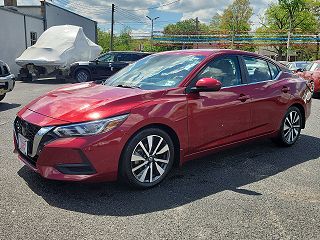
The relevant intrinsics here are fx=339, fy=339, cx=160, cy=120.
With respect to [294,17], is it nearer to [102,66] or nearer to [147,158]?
[102,66]

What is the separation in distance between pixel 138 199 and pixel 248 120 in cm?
202

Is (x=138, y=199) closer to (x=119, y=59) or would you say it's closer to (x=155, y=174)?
(x=155, y=174)

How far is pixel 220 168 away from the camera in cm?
446

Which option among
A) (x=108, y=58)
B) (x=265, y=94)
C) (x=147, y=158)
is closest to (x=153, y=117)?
(x=147, y=158)

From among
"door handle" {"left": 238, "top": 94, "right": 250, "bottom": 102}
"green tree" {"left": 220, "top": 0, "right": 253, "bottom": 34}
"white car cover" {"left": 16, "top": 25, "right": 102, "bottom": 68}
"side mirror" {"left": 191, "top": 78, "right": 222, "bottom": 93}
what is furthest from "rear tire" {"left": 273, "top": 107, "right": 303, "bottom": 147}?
"green tree" {"left": 220, "top": 0, "right": 253, "bottom": 34}

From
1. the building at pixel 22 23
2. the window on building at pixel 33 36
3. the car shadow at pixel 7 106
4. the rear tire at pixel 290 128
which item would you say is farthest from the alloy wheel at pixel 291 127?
the window on building at pixel 33 36

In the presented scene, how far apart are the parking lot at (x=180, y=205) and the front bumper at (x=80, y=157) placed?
29 centimetres

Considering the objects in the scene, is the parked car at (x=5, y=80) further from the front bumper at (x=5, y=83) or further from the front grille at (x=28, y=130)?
the front grille at (x=28, y=130)

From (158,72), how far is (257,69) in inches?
63.0

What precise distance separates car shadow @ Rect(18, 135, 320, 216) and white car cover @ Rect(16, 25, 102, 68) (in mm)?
13573

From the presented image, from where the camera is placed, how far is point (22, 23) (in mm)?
20641

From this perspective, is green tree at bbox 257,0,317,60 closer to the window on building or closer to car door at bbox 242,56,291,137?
the window on building

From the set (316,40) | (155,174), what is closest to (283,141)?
(155,174)

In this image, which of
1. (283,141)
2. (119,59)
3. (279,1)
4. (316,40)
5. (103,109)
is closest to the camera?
(103,109)
